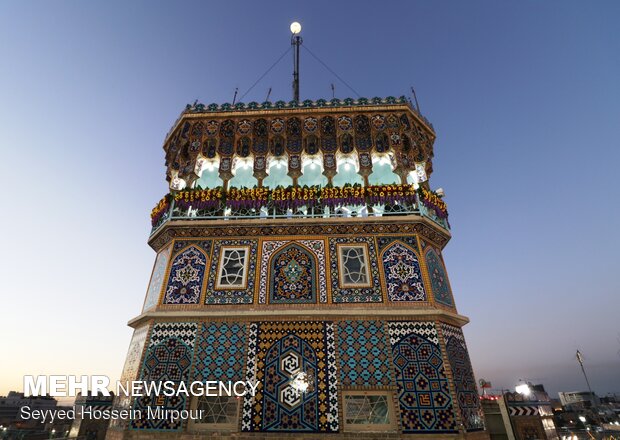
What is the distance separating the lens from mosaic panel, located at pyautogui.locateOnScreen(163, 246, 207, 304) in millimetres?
10047

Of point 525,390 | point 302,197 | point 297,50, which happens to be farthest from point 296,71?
point 525,390

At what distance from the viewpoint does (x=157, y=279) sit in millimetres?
10953

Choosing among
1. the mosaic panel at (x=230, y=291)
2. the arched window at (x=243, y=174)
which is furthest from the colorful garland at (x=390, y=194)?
the arched window at (x=243, y=174)

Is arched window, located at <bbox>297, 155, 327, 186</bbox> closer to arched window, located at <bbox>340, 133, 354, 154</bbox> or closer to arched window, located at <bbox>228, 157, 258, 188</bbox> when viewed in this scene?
arched window, located at <bbox>340, 133, 354, 154</bbox>

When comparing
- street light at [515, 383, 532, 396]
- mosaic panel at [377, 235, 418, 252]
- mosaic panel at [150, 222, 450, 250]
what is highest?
mosaic panel at [150, 222, 450, 250]

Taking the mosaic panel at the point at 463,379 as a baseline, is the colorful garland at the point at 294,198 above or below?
above

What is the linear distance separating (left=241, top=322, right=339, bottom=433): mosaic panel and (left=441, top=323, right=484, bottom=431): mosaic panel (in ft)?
10.7

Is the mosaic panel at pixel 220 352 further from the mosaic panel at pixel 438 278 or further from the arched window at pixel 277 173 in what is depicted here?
the mosaic panel at pixel 438 278

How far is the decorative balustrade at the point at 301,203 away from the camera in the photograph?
11.2m

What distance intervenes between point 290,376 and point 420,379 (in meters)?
3.43

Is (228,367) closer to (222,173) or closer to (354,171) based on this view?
(222,173)

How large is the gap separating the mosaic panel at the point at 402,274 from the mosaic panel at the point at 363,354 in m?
1.16

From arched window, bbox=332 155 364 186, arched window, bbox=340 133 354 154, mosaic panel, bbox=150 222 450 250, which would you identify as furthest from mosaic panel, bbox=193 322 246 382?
arched window, bbox=340 133 354 154

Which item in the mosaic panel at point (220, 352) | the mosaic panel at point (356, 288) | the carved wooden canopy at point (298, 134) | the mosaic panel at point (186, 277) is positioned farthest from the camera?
the carved wooden canopy at point (298, 134)
